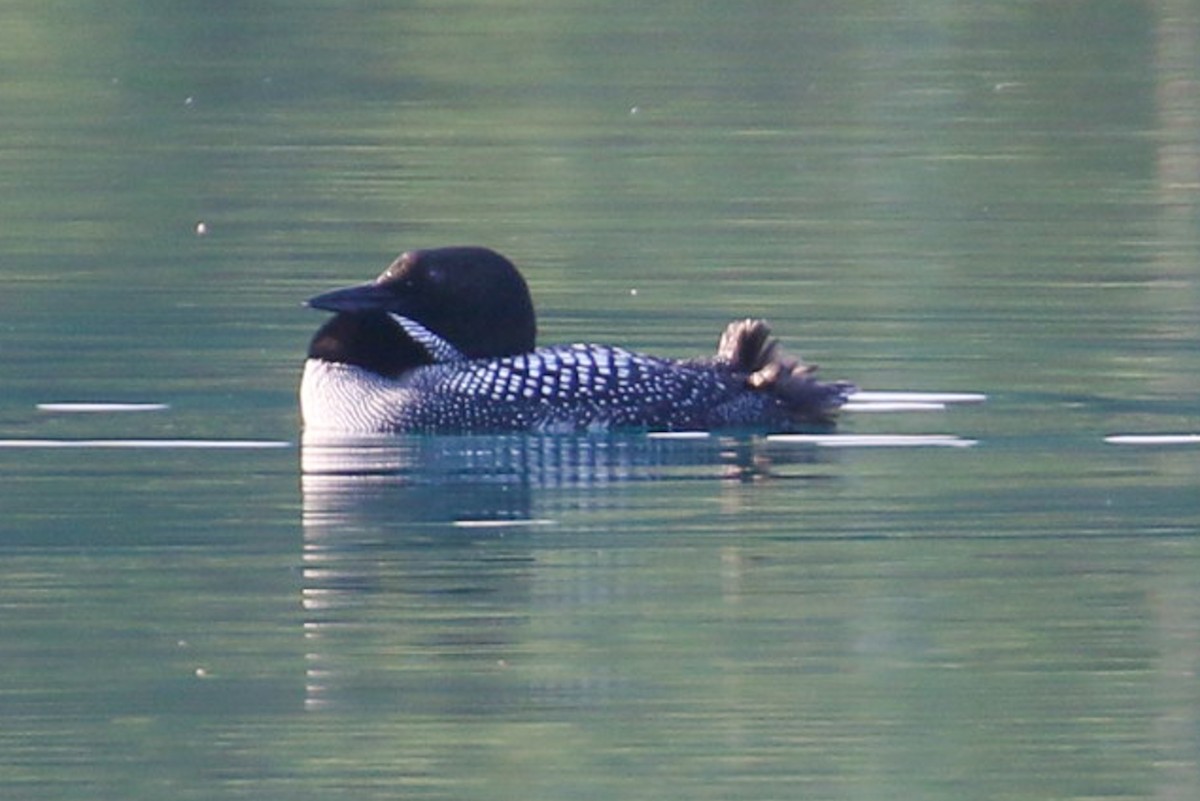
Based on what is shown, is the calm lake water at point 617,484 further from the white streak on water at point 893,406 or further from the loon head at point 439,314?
the loon head at point 439,314

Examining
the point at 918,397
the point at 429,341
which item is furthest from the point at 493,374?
the point at 918,397

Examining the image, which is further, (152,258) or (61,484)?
(152,258)

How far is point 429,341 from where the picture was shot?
11438mm

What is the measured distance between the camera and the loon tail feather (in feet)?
36.3

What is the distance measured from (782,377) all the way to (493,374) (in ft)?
2.58

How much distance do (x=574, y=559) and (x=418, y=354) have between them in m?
2.31

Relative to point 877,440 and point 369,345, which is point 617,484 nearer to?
point 877,440

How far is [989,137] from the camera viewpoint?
63.9 ft

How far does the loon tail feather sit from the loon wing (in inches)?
29.8

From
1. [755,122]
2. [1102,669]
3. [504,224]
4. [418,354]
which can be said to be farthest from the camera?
[755,122]

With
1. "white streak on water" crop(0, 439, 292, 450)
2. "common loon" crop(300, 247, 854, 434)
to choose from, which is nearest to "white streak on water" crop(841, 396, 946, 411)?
"common loon" crop(300, 247, 854, 434)

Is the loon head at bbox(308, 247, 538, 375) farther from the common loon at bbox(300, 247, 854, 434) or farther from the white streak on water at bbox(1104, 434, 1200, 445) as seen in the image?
the white streak on water at bbox(1104, 434, 1200, 445)

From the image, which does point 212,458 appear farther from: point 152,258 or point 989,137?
point 989,137

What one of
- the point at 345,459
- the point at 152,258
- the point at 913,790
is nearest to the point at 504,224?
the point at 152,258
